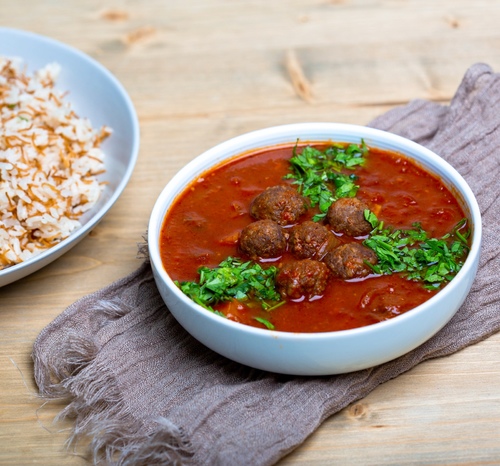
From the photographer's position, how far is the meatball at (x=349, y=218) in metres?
3.27

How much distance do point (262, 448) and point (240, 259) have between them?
778 millimetres

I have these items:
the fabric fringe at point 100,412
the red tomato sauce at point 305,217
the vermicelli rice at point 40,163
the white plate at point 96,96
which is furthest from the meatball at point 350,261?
the vermicelli rice at point 40,163

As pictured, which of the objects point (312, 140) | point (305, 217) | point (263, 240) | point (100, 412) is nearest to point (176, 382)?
point (100, 412)

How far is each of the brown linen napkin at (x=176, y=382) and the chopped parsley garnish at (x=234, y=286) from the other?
32cm

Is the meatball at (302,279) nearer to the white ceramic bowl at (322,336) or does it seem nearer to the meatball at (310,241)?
the meatball at (310,241)

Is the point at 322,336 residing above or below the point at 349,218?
below

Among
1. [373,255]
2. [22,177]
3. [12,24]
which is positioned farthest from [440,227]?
[12,24]

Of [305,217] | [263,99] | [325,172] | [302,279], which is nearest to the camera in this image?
[302,279]

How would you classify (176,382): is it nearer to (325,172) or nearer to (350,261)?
(350,261)

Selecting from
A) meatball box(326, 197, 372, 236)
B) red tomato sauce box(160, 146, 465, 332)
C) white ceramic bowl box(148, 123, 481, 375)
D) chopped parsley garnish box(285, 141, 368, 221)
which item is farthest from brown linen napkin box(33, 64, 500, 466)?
chopped parsley garnish box(285, 141, 368, 221)

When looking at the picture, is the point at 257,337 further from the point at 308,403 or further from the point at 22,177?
the point at 22,177

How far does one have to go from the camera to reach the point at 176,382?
3166mm

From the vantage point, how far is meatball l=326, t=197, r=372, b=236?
3.27 meters

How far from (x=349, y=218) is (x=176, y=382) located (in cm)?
95
